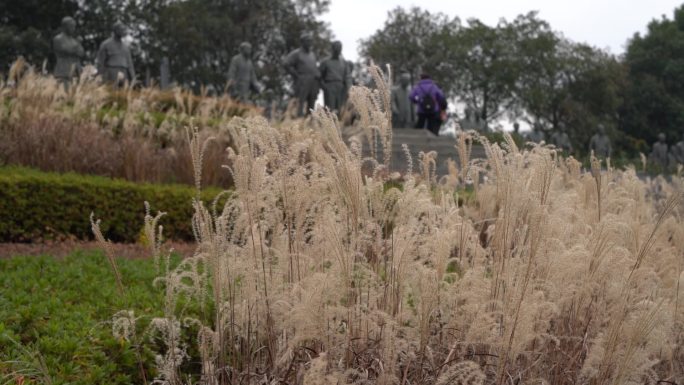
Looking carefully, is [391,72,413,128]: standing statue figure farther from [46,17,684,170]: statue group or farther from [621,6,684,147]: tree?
[621,6,684,147]: tree

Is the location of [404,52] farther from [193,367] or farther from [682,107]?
[193,367]

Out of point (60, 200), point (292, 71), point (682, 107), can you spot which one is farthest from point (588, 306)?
point (682, 107)

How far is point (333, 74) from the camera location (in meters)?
18.6

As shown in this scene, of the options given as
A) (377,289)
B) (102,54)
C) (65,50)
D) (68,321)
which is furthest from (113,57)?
(377,289)

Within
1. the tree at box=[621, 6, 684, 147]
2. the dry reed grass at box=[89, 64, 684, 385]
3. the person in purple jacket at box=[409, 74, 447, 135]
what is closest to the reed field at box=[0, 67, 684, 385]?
the dry reed grass at box=[89, 64, 684, 385]

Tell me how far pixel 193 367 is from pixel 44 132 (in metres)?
5.83

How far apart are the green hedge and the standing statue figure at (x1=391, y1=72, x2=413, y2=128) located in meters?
12.5

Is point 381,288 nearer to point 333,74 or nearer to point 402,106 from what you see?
point 333,74

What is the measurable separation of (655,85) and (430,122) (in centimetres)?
2889

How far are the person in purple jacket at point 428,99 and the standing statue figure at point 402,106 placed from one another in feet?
3.51

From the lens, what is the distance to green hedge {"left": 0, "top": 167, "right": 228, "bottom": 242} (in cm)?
708

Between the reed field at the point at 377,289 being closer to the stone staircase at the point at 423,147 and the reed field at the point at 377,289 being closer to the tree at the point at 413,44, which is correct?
the stone staircase at the point at 423,147

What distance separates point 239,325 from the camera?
265 centimetres

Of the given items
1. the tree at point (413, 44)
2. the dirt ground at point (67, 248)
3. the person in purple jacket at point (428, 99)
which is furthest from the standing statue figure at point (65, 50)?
the tree at point (413, 44)
